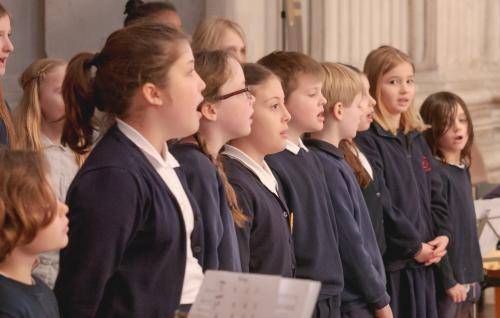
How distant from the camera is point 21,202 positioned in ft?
9.80

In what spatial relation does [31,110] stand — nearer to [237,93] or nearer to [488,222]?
[237,93]

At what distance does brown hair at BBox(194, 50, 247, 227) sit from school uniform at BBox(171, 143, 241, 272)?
0.15 meters

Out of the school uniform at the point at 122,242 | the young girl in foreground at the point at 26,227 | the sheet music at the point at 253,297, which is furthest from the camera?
the school uniform at the point at 122,242

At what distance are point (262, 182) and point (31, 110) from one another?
947mm

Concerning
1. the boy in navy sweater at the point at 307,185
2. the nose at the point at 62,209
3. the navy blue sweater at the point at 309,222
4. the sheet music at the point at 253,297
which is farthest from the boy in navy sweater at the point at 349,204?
the sheet music at the point at 253,297

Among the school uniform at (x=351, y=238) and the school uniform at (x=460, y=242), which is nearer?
the school uniform at (x=351, y=238)

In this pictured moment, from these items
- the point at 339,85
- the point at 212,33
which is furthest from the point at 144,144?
the point at 212,33

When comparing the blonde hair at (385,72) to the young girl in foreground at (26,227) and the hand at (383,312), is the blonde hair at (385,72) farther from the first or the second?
the young girl in foreground at (26,227)

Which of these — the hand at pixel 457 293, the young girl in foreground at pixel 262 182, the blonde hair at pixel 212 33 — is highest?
the blonde hair at pixel 212 33

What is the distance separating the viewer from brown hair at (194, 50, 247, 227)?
3.90m

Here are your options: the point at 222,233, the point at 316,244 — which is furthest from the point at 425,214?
the point at 222,233

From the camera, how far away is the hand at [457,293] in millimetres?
5941

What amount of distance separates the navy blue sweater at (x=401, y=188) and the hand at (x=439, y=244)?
0.05 meters

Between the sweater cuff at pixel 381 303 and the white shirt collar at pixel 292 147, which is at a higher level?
the white shirt collar at pixel 292 147
